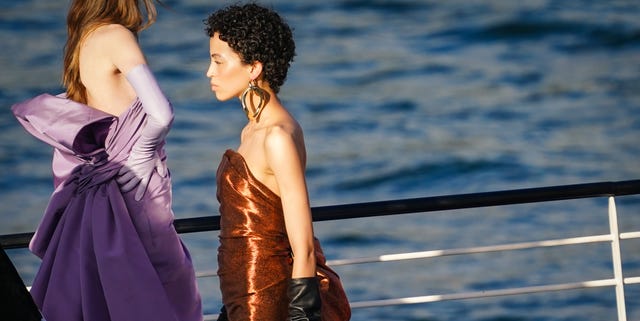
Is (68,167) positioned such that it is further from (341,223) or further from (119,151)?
(341,223)

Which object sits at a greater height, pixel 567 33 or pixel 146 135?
pixel 146 135

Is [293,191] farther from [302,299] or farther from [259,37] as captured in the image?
[259,37]

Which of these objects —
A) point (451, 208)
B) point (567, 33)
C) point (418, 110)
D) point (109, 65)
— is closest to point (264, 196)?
point (109, 65)

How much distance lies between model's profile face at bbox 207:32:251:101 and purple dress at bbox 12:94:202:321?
0.30m

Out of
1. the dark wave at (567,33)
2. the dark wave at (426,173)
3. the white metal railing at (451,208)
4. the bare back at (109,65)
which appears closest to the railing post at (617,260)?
the white metal railing at (451,208)

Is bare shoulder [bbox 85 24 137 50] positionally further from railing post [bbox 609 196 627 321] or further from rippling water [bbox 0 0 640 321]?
rippling water [bbox 0 0 640 321]

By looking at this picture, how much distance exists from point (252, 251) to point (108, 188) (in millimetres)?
461

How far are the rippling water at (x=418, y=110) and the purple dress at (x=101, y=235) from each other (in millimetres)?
9464

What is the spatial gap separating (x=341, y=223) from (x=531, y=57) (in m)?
4.59

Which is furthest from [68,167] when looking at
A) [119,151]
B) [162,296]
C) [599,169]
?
[599,169]

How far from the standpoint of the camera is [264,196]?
7.82ft

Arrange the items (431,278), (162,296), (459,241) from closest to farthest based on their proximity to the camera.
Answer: (162,296), (431,278), (459,241)

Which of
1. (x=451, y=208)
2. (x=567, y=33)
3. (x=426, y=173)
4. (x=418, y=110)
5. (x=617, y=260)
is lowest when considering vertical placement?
(x=426, y=173)

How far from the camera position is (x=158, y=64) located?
15227 millimetres
